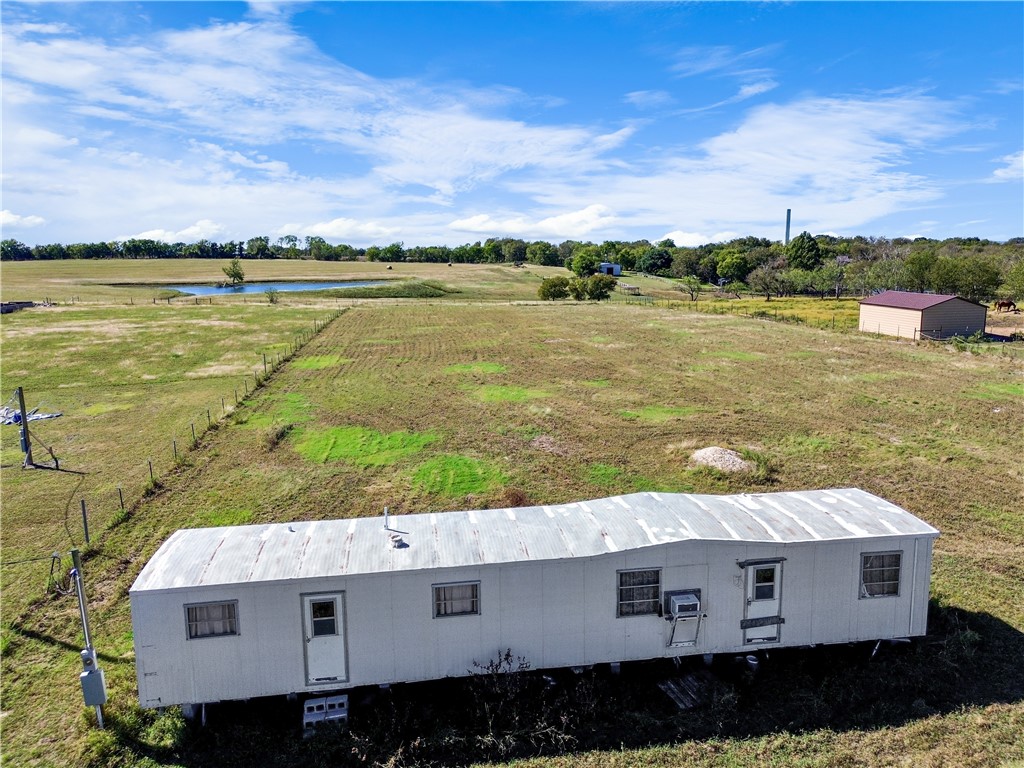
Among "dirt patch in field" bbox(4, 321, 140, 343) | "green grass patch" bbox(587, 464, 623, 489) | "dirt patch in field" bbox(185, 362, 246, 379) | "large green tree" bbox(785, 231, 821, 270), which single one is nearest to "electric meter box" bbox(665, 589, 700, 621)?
"green grass patch" bbox(587, 464, 623, 489)

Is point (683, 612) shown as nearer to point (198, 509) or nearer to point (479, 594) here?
point (479, 594)

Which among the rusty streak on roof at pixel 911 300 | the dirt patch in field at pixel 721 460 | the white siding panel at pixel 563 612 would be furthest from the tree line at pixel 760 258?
the white siding panel at pixel 563 612

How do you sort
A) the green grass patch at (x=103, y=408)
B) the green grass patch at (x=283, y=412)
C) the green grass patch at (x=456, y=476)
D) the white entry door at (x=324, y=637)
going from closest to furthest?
1. the white entry door at (x=324, y=637)
2. the green grass patch at (x=456, y=476)
3. the green grass patch at (x=283, y=412)
4. the green grass patch at (x=103, y=408)

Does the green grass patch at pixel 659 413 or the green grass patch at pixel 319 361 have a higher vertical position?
the green grass patch at pixel 319 361

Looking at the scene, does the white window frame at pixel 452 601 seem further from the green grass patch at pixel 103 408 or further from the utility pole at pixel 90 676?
the green grass patch at pixel 103 408

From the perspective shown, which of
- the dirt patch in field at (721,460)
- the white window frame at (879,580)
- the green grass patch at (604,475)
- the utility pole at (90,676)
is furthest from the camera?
the dirt patch in field at (721,460)

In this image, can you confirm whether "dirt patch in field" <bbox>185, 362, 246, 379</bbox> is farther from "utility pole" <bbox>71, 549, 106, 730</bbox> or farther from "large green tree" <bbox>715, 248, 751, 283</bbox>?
"large green tree" <bbox>715, 248, 751, 283</bbox>

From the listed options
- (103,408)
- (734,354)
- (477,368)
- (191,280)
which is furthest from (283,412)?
(191,280)
